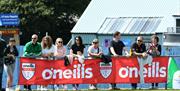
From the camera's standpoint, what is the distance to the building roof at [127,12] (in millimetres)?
59469

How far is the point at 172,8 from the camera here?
59.4m

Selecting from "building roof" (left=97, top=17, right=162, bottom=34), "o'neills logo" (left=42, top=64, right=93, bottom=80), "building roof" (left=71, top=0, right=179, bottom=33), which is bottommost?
"o'neills logo" (left=42, top=64, right=93, bottom=80)

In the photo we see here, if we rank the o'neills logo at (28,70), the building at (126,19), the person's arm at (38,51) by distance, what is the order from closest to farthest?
the o'neills logo at (28,70), the person's arm at (38,51), the building at (126,19)

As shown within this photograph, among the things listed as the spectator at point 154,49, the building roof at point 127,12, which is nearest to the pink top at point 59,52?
the spectator at point 154,49

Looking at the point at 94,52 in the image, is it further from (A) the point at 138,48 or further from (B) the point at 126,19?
(B) the point at 126,19

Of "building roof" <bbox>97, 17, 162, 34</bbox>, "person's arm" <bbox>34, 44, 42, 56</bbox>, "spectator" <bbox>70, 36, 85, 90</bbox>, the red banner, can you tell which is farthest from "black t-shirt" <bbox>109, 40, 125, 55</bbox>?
"building roof" <bbox>97, 17, 162, 34</bbox>

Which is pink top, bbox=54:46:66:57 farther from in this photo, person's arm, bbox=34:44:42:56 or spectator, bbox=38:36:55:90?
person's arm, bbox=34:44:42:56

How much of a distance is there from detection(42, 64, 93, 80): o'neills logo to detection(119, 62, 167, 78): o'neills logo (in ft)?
3.64

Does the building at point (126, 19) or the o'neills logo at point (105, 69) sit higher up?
the building at point (126, 19)

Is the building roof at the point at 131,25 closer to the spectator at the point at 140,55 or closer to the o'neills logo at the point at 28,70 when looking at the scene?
the spectator at the point at 140,55

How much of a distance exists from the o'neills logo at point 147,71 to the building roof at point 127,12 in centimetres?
3684

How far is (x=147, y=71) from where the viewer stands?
21.2 metres

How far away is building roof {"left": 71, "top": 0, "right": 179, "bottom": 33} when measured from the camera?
5947cm

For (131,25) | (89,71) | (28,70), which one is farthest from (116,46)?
(131,25)
